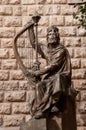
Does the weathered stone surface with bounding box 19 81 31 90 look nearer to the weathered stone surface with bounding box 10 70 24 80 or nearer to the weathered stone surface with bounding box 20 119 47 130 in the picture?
the weathered stone surface with bounding box 10 70 24 80

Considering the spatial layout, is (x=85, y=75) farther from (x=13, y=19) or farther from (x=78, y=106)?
(x=13, y=19)

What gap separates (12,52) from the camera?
30.4ft

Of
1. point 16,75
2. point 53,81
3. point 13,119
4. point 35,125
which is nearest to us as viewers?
point 35,125

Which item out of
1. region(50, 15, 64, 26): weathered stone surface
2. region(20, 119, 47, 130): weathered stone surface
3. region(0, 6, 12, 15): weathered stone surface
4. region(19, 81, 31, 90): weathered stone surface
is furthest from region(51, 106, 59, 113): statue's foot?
region(0, 6, 12, 15): weathered stone surface

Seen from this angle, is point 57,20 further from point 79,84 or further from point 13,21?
point 79,84

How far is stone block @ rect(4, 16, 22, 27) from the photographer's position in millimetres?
9453

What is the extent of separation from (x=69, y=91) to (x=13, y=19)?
3316 millimetres

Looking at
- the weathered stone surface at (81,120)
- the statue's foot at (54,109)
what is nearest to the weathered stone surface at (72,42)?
the weathered stone surface at (81,120)

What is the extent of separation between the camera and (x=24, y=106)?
8930 mm

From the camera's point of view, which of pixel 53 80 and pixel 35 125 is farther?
pixel 53 80

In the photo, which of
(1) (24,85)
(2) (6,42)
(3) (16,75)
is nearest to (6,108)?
(1) (24,85)

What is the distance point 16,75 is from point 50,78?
2.43 metres

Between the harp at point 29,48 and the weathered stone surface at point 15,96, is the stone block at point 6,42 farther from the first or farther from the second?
the weathered stone surface at point 15,96

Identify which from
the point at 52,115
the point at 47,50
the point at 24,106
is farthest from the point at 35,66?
the point at 24,106
